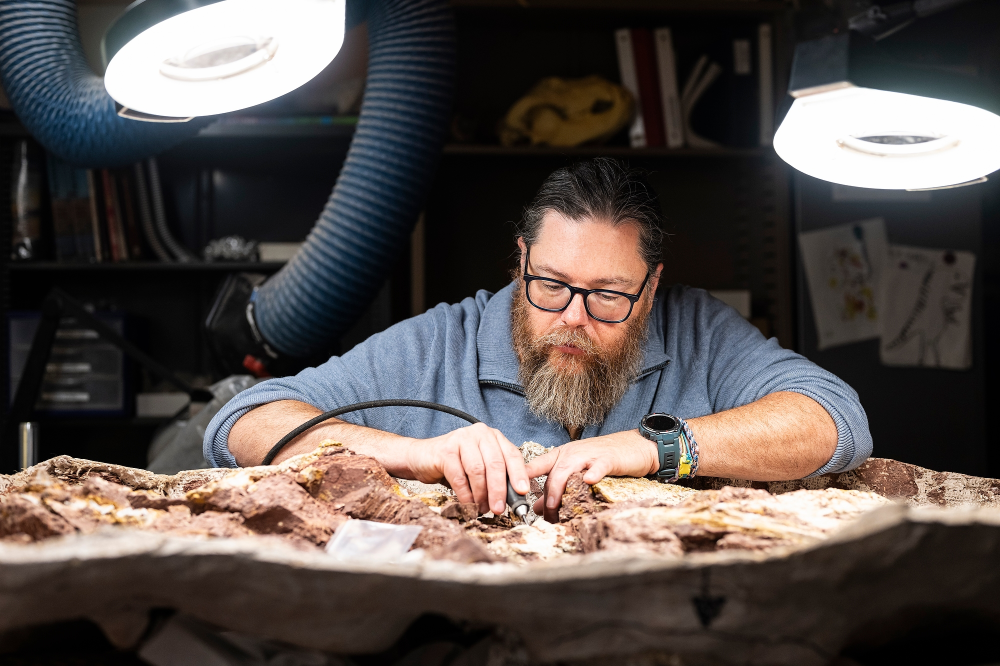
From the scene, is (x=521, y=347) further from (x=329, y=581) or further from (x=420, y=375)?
(x=329, y=581)

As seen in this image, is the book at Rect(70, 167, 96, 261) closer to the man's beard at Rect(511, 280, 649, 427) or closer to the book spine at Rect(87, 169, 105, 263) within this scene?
the book spine at Rect(87, 169, 105, 263)

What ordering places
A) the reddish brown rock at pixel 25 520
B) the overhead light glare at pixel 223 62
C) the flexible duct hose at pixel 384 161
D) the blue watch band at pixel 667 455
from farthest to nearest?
1. the flexible duct hose at pixel 384 161
2. the blue watch band at pixel 667 455
3. the overhead light glare at pixel 223 62
4. the reddish brown rock at pixel 25 520

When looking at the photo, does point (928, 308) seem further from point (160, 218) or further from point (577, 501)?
point (160, 218)

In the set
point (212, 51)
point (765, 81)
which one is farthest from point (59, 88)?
point (765, 81)

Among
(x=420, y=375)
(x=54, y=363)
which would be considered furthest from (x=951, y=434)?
(x=54, y=363)

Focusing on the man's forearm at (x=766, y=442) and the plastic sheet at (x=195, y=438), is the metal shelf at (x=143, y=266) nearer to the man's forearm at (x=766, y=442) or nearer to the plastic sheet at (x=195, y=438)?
the plastic sheet at (x=195, y=438)

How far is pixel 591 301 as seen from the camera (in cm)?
129

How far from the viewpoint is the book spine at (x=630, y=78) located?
7.75 feet

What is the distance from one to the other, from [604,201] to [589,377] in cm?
32

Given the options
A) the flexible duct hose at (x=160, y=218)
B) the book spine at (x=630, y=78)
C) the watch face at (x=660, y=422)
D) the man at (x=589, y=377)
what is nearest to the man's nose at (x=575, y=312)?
the man at (x=589, y=377)

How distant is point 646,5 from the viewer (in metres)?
2.34

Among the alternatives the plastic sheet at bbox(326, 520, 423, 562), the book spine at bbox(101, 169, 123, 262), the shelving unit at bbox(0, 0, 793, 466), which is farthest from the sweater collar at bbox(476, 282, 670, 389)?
the book spine at bbox(101, 169, 123, 262)

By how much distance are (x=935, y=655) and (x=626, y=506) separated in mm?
243

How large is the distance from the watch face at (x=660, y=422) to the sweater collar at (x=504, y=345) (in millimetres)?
304
